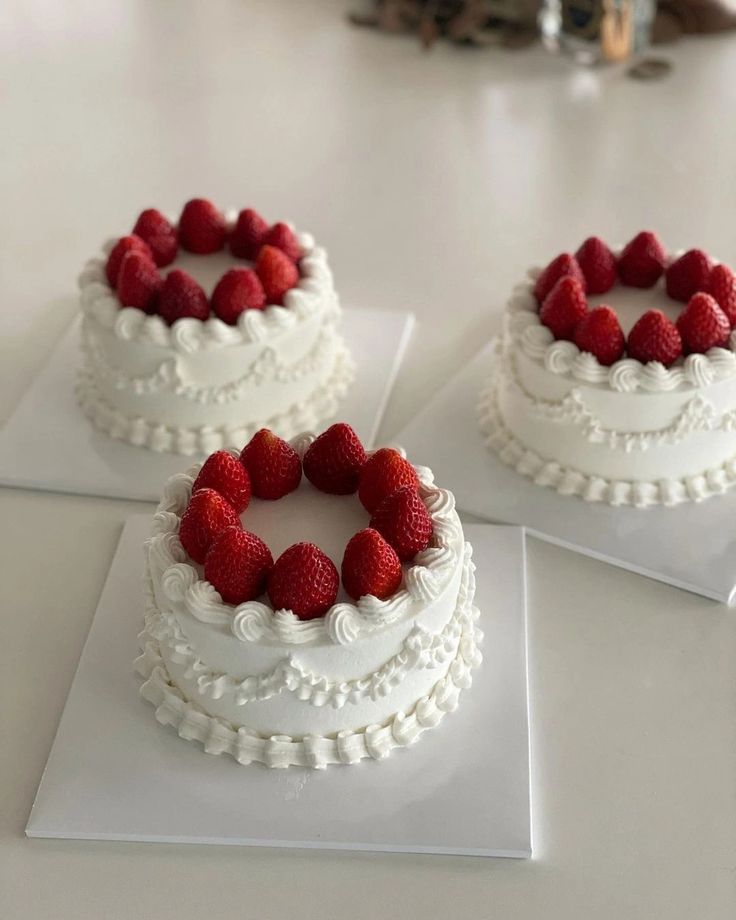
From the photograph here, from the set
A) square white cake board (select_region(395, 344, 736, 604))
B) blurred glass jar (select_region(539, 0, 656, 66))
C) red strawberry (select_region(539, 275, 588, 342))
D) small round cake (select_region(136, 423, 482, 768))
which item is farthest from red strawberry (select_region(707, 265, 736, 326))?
blurred glass jar (select_region(539, 0, 656, 66))

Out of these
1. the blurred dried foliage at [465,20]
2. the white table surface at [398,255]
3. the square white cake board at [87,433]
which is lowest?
the white table surface at [398,255]

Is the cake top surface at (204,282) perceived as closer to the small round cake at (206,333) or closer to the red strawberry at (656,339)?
the small round cake at (206,333)

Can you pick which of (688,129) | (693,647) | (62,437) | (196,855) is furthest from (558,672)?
(688,129)

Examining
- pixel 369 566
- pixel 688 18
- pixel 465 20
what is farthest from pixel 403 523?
pixel 688 18

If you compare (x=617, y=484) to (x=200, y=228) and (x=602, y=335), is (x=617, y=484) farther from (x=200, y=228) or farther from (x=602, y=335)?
(x=200, y=228)

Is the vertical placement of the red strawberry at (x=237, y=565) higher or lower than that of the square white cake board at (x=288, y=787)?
higher

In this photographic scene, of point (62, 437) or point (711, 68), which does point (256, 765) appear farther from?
point (711, 68)

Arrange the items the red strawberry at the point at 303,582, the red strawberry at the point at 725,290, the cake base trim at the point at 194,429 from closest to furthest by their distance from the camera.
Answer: the red strawberry at the point at 303,582, the red strawberry at the point at 725,290, the cake base trim at the point at 194,429

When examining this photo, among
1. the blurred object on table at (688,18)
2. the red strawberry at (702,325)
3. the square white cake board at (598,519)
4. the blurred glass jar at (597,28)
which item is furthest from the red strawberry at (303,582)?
the blurred object on table at (688,18)
